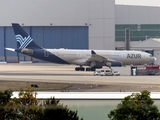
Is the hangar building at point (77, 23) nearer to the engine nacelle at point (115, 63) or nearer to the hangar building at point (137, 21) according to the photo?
the hangar building at point (137, 21)

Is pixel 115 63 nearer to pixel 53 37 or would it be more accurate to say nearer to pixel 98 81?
pixel 98 81

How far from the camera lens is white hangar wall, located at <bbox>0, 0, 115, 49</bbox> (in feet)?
351

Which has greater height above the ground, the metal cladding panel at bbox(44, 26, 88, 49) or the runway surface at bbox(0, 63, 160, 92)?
the metal cladding panel at bbox(44, 26, 88, 49)

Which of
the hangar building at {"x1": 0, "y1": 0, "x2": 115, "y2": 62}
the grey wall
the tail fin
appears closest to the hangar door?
the hangar building at {"x1": 0, "y1": 0, "x2": 115, "y2": 62}

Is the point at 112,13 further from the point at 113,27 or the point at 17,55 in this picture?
the point at 17,55

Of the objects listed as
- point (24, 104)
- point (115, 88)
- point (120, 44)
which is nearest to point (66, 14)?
point (120, 44)

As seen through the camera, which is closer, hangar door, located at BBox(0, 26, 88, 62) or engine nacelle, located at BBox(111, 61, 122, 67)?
engine nacelle, located at BBox(111, 61, 122, 67)

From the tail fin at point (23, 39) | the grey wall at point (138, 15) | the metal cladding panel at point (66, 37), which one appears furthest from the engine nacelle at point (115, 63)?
the grey wall at point (138, 15)

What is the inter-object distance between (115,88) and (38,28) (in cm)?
7425

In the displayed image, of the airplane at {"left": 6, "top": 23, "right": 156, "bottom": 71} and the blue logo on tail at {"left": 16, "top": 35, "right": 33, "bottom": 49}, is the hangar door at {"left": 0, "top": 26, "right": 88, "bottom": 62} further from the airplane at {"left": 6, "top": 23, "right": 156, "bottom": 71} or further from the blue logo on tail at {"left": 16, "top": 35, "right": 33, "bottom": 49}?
the airplane at {"left": 6, "top": 23, "right": 156, "bottom": 71}

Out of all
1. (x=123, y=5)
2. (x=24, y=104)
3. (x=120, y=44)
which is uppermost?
(x=123, y=5)

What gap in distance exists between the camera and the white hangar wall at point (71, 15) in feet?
351

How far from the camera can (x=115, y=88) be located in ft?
132

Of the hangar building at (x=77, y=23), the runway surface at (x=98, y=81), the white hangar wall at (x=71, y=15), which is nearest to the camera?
the runway surface at (x=98, y=81)
